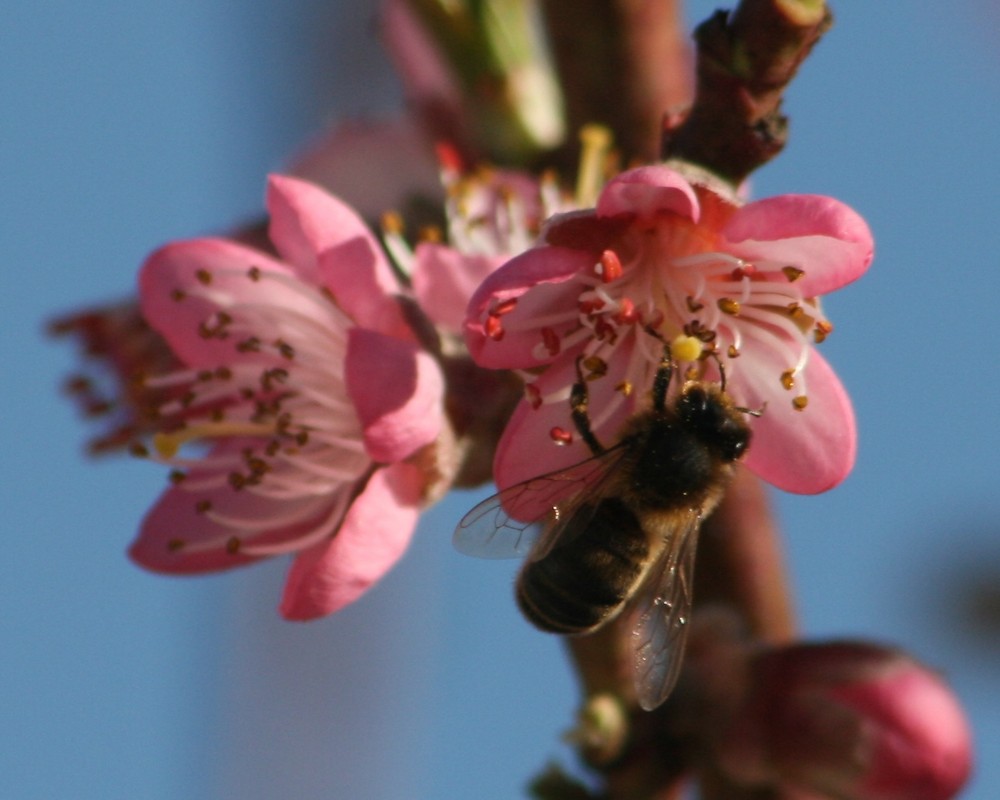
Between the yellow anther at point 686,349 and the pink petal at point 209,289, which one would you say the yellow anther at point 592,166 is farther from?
the yellow anther at point 686,349

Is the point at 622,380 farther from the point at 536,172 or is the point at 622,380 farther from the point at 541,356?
the point at 536,172

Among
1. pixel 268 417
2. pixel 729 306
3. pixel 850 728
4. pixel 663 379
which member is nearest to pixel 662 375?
pixel 663 379

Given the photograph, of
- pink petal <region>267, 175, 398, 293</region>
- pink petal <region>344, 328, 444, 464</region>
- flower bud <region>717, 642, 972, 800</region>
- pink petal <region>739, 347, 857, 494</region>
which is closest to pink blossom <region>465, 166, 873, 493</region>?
pink petal <region>739, 347, 857, 494</region>

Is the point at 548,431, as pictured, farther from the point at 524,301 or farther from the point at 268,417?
the point at 268,417

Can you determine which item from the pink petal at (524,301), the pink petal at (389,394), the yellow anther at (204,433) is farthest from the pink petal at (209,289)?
the pink petal at (524,301)

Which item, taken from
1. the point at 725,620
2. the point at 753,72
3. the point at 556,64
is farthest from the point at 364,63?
the point at 753,72

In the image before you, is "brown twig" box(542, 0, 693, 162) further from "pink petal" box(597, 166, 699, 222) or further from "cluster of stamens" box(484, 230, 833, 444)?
"pink petal" box(597, 166, 699, 222)
